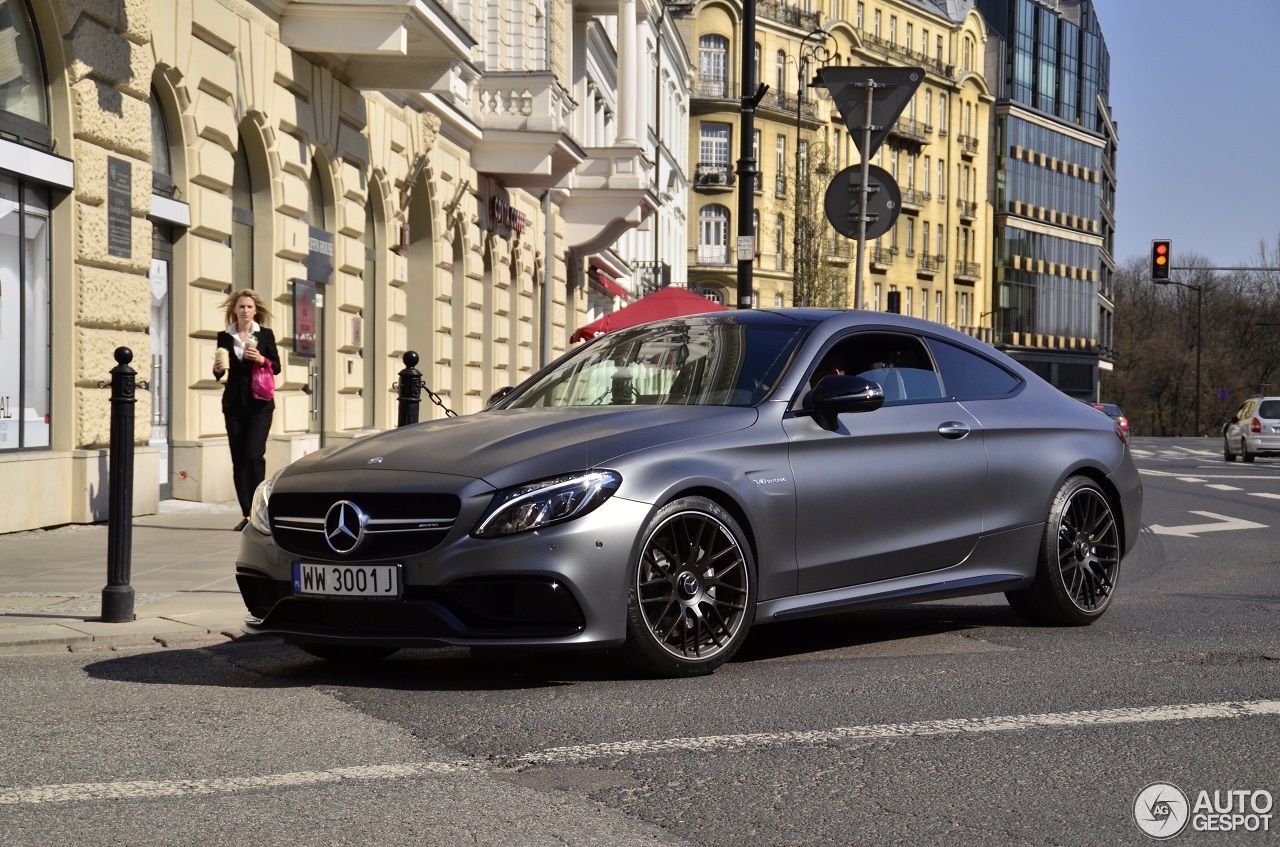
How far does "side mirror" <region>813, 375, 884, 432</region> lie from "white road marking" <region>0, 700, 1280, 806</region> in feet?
5.48

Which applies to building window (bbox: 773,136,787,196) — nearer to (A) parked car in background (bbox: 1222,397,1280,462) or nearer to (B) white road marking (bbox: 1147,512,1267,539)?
(A) parked car in background (bbox: 1222,397,1280,462)

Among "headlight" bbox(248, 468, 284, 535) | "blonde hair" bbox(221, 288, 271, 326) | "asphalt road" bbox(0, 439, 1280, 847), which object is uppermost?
"blonde hair" bbox(221, 288, 271, 326)

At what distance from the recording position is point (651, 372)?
7.45 metres

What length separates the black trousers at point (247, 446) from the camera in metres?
12.6

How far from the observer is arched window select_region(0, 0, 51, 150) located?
12.3m

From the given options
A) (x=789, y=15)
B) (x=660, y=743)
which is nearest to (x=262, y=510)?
(x=660, y=743)

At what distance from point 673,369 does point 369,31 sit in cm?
1161

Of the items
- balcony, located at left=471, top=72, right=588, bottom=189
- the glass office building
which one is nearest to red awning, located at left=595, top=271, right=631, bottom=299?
balcony, located at left=471, top=72, right=588, bottom=189

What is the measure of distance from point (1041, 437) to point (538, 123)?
1933 centimetres

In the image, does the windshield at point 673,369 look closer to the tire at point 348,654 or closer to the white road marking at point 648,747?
the tire at point 348,654

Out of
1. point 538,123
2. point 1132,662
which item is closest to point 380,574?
point 1132,662

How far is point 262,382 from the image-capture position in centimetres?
1255

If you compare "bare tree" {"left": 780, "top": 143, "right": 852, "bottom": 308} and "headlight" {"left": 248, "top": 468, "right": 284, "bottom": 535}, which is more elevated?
"bare tree" {"left": 780, "top": 143, "right": 852, "bottom": 308}

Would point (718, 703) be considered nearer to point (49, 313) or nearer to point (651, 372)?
point (651, 372)
